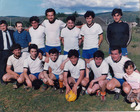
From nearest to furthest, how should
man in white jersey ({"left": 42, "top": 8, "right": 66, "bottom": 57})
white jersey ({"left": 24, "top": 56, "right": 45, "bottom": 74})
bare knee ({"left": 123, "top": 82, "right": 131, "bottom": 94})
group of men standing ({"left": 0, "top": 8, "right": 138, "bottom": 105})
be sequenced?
bare knee ({"left": 123, "top": 82, "right": 131, "bottom": 94}) → group of men standing ({"left": 0, "top": 8, "right": 138, "bottom": 105}) → white jersey ({"left": 24, "top": 56, "right": 45, "bottom": 74}) → man in white jersey ({"left": 42, "top": 8, "right": 66, "bottom": 57})

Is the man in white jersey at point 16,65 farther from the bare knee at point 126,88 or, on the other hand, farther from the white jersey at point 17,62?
the bare knee at point 126,88

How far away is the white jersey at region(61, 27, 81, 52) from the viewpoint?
5091mm

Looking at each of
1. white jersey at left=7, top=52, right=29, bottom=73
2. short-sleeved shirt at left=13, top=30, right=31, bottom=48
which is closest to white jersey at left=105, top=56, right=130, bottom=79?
white jersey at left=7, top=52, right=29, bottom=73

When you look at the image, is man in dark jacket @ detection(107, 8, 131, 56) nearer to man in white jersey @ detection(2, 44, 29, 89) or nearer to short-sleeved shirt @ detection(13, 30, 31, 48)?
short-sleeved shirt @ detection(13, 30, 31, 48)

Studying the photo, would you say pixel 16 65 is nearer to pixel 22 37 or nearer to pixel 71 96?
pixel 22 37

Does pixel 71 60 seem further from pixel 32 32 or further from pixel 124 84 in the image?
pixel 32 32

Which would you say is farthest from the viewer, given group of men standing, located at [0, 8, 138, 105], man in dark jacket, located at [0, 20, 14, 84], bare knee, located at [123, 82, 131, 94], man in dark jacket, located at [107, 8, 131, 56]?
man in dark jacket, located at [0, 20, 14, 84]

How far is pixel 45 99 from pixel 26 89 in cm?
103

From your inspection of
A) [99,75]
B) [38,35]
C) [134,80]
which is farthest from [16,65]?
[134,80]

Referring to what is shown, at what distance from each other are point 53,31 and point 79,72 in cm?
174

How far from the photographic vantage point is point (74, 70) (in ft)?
15.1

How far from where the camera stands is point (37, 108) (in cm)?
405

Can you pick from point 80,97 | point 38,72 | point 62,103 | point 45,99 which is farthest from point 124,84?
point 38,72

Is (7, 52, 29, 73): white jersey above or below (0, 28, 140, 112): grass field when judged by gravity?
above
